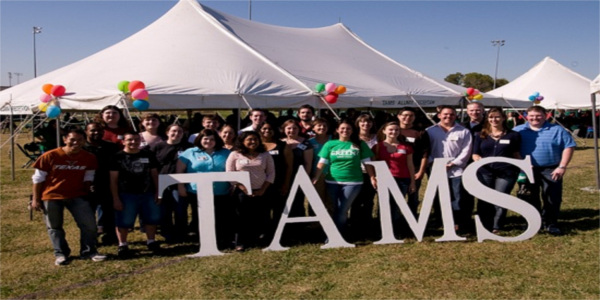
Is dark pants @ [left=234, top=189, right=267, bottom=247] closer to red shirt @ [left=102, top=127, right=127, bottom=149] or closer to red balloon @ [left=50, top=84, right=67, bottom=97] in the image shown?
red shirt @ [left=102, top=127, right=127, bottom=149]

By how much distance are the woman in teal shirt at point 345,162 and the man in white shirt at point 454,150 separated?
0.88m

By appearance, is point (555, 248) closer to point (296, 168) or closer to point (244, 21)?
point (296, 168)

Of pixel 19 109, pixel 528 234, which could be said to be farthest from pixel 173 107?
pixel 528 234

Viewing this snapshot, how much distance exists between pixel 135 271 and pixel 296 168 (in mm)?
1891

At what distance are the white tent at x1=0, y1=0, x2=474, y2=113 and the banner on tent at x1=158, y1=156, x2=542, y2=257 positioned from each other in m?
2.62

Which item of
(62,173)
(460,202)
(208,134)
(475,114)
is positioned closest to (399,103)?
(475,114)

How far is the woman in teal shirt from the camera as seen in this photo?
16.2ft

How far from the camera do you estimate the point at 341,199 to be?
503 cm

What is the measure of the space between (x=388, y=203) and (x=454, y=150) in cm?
98

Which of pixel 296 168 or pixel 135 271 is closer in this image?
pixel 135 271

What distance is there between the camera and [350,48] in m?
12.0

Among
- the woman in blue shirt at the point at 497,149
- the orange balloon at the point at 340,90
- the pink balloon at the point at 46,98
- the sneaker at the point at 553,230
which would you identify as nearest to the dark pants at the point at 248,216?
the woman in blue shirt at the point at 497,149

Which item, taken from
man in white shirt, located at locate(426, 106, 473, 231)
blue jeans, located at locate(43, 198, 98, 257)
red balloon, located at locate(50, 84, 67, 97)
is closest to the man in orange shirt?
blue jeans, located at locate(43, 198, 98, 257)

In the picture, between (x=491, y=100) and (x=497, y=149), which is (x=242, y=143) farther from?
(x=491, y=100)
